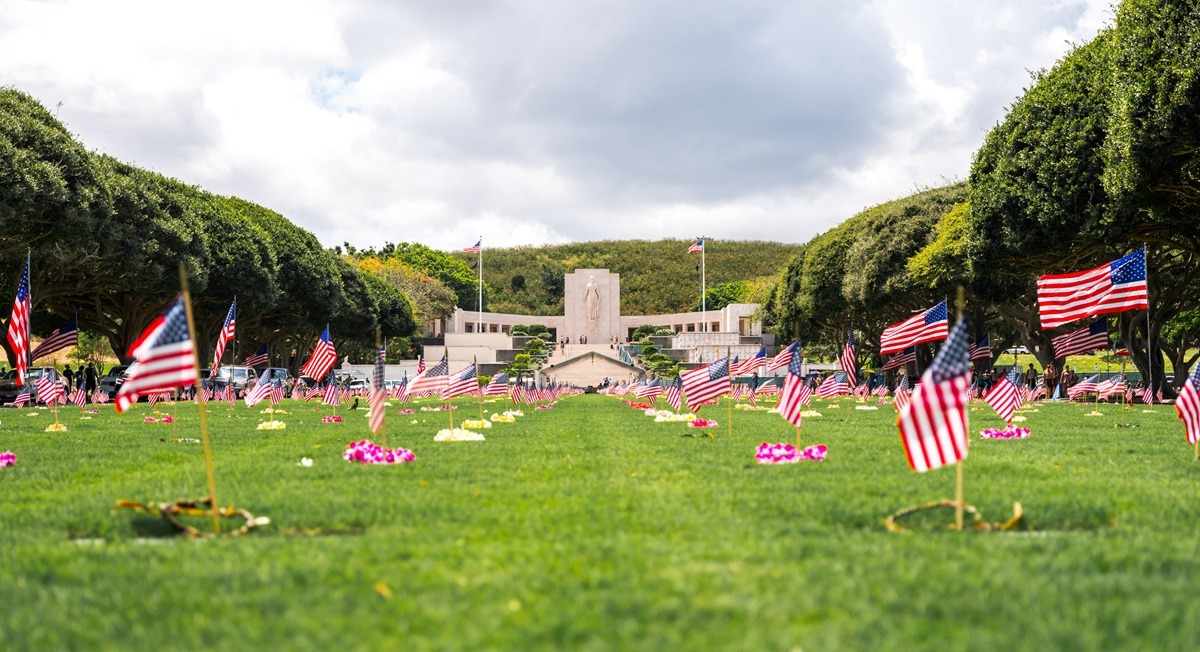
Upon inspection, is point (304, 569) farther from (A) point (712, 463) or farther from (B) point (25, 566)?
(A) point (712, 463)

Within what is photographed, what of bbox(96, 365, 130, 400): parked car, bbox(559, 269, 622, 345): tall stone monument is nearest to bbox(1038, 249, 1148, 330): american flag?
bbox(96, 365, 130, 400): parked car

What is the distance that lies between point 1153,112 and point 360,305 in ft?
170

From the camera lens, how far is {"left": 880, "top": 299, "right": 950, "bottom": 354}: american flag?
878 inches

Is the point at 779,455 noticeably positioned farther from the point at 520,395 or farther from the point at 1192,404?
the point at 520,395

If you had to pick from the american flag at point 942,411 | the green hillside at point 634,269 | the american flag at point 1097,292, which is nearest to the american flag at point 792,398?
the american flag at point 942,411

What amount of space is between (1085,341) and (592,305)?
8089cm

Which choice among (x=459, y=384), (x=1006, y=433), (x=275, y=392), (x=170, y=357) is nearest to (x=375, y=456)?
(x=170, y=357)

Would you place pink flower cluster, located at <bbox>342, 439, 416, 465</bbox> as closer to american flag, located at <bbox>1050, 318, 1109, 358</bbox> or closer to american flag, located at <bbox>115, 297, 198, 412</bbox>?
american flag, located at <bbox>115, 297, 198, 412</bbox>

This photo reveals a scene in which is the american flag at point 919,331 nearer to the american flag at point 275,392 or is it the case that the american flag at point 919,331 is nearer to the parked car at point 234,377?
the american flag at point 275,392

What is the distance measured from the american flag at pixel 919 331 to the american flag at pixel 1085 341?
8828 millimetres

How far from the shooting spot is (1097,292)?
814 inches

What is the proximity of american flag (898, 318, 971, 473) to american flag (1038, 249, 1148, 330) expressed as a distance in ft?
48.1

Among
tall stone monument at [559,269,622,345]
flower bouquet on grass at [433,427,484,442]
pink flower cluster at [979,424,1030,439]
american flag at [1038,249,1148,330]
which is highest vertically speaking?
tall stone monument at [559,269,622,345]

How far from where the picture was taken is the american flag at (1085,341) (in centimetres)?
2986
